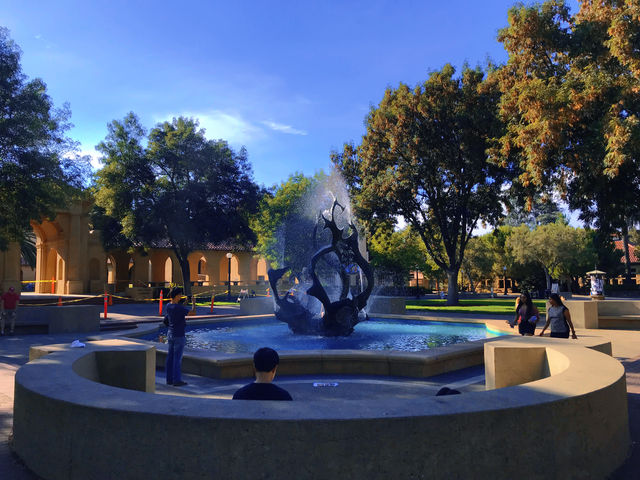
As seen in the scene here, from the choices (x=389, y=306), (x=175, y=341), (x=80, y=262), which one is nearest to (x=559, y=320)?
(x=175, y=341)

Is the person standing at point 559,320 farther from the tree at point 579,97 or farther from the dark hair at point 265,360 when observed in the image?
the tree at point 579,97

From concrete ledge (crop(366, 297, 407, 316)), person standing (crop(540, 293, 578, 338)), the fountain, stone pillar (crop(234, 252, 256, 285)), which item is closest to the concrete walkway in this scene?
person standing (crop(540, 293, 578, 338))

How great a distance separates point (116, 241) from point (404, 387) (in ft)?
111

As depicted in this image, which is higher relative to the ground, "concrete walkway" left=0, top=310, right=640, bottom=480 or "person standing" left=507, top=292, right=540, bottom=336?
"person standing" left=507, top=292, right=540, bottom=336

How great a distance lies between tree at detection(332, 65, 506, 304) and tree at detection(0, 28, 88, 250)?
55.3 ft

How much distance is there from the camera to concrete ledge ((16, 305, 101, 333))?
15.6 metres

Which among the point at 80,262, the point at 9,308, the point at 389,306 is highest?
the point at 80,262

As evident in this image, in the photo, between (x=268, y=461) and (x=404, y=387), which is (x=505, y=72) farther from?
(x=268, y=461)

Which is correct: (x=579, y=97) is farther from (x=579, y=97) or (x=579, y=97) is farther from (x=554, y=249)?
(x=554, y=249)

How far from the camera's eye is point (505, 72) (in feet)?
61.1

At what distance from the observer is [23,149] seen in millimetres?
20797

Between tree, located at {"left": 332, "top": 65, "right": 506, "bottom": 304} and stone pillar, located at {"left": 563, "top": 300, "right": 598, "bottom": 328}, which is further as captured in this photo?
tree, located at {"left": 332, "top": 65, "right": 506, "bottom": 304}

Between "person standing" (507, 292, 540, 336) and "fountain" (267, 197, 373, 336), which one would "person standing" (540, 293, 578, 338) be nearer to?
"person standing" (507, 292, 540, 336)

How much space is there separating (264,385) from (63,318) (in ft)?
48.2
